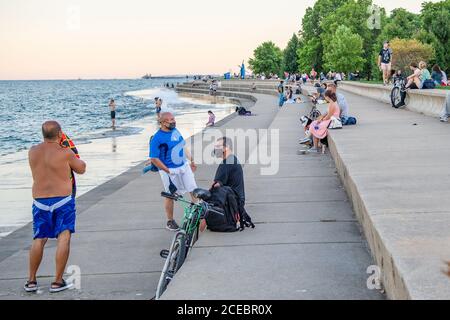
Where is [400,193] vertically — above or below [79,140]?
above

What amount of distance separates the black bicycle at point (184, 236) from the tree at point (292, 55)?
13365cm

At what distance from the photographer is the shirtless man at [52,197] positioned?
632 cm

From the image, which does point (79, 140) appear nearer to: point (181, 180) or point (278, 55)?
point (181, 180)

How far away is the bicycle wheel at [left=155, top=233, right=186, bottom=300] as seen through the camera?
Answer: 19.0 ft

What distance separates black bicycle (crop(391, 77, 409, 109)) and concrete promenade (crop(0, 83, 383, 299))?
10.2 metres

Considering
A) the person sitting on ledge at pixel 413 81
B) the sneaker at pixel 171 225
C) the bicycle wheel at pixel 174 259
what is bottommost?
the sneaker at pixel 171 225

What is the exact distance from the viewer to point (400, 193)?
22.9ft

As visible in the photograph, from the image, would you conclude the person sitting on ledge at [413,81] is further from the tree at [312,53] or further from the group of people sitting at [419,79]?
the tree at [312,53]

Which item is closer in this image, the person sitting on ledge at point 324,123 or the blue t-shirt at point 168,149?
the blue t-shirt at point 168,149

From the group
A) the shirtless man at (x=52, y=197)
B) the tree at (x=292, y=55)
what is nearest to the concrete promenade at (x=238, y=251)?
the shirtless man at (x=52, y=197)

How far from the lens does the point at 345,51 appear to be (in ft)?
278

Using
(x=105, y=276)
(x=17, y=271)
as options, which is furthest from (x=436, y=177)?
(x=17, y=271)

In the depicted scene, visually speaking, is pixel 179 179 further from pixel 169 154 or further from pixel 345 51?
pixel 345 51

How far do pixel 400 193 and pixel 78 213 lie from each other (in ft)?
19.4
